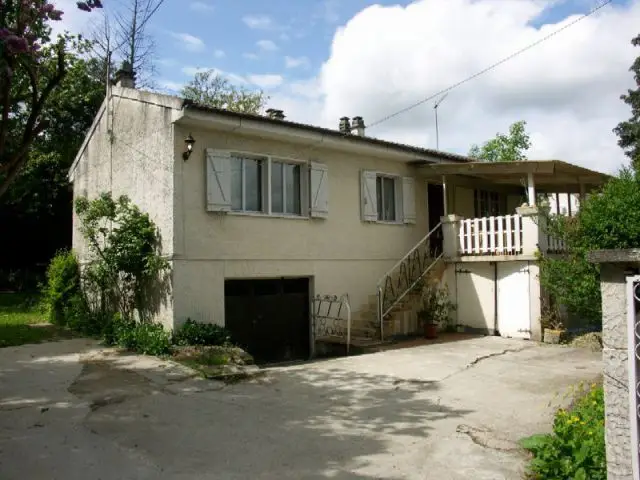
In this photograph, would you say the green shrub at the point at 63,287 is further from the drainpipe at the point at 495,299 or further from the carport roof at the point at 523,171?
the drainpipe at the point at 495,299

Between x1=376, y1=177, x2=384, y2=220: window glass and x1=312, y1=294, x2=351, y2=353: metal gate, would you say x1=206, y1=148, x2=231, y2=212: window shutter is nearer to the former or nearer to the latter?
x1=312, y1=294, x2=351, y2=353: metal gate

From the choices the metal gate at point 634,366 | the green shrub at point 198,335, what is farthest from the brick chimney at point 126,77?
the metal gate at point 634,366

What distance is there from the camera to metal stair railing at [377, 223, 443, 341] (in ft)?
45.1

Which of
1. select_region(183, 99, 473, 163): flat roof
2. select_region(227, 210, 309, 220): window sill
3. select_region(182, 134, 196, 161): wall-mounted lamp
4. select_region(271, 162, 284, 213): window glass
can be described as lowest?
select_region(227, 210, 309, 220): window sill

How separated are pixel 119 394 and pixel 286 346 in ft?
17.5

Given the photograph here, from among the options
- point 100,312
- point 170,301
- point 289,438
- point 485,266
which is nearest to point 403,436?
point 289,438

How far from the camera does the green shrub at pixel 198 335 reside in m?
10.3

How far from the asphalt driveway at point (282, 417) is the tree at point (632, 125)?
2487 centimetres

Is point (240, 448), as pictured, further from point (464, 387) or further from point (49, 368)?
point (49, 368)

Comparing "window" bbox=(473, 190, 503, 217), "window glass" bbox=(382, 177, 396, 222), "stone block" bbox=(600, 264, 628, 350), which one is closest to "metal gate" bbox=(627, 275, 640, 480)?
"stone block" bbox=(600, 264, 628, 350)

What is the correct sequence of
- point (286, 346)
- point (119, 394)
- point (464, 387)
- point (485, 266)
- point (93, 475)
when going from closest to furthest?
point (93, 475), point (119, 394), point (464, 387), point (286, 346), point (485, 266)

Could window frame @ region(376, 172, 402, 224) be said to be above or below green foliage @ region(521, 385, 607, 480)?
above

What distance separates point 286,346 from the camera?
12.4m

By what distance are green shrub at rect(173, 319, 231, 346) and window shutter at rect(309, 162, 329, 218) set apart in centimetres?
367
